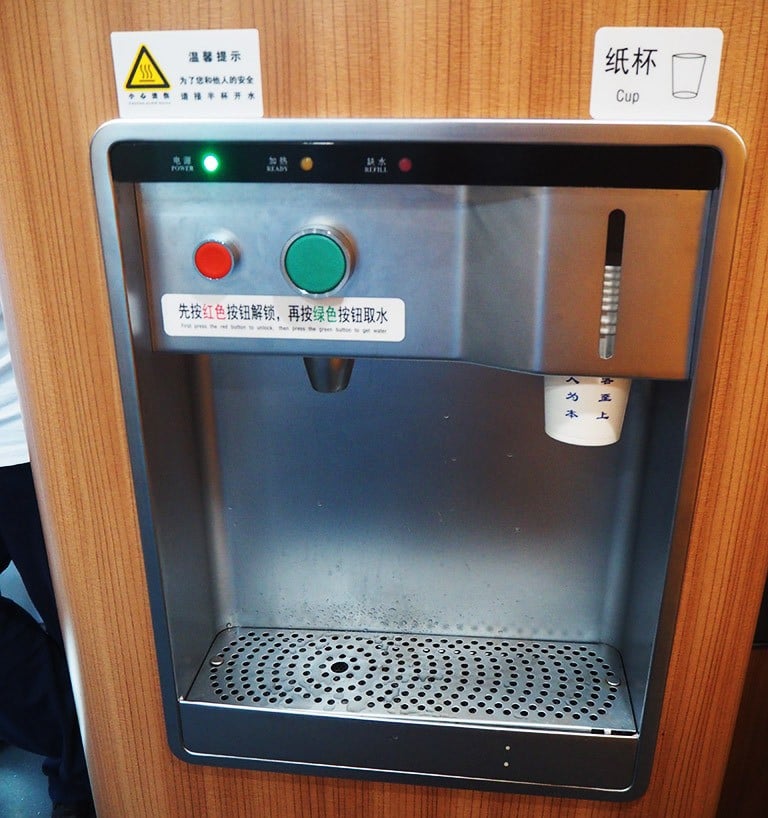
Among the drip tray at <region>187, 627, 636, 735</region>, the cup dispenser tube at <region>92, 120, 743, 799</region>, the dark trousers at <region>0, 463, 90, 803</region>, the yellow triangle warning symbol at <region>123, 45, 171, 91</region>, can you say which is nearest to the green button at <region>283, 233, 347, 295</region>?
the cup dispenser tube at <region>92, 120, 743, 799</region>

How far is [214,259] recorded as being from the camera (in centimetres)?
57

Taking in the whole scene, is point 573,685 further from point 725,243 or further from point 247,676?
point 725,243

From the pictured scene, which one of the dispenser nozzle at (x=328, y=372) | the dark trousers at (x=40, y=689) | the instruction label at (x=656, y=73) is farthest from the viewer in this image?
the dark trousers at (x=40, y=689)

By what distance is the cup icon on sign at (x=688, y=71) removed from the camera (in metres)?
0.50

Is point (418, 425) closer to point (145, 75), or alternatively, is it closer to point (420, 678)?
point (420, 678)

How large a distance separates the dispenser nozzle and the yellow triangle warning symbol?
9.1 inches

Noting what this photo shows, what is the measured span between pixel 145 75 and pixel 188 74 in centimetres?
3

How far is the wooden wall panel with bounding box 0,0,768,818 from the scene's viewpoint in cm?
51

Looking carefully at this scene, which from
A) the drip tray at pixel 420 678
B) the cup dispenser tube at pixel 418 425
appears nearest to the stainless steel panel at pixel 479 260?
the cup dispenser tube at pixel 418 425

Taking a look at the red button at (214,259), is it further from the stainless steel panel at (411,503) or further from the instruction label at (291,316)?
the stainless steel panel at (411,503)

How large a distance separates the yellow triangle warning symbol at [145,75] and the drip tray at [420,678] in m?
0.53

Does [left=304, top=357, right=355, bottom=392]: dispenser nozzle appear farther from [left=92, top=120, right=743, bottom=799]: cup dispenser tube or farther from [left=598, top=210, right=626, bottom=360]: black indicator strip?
[left=598, top=210, right=626, bottom=360]: black indicator strip

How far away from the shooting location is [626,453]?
2.26 ft

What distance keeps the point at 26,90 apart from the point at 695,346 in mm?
514
